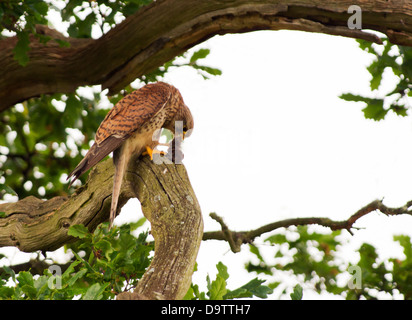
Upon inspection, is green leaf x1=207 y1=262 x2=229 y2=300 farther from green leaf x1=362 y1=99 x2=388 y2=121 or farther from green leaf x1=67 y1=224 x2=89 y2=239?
green leaf x1=362 y1=99 x2=388 y2=121

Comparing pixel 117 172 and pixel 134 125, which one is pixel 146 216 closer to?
pixel 117 172

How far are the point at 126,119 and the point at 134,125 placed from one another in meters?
0.07

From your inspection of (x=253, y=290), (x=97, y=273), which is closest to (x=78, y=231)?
(x=97, y=273)

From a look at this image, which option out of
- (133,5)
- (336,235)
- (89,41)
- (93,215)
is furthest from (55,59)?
(336,235)

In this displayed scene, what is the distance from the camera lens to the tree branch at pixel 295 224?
118 inches

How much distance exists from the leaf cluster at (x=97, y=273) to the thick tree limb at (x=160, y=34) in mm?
1288

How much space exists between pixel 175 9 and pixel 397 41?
51.5 inches

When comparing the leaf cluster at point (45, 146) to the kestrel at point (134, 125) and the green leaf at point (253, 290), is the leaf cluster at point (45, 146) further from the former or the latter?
the green leaf at point (253, 290)

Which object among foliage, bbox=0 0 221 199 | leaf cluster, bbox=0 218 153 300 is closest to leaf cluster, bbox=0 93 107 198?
foliage, bbox=0 0 221 199

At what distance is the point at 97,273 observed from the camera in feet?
7.74

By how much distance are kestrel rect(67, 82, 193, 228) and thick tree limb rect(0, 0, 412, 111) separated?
0.39 metres

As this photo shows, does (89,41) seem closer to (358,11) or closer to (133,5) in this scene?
(133,5)

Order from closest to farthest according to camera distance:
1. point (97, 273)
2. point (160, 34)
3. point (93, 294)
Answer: point (93, 294)
point (97, 273)
point (160, 34)
